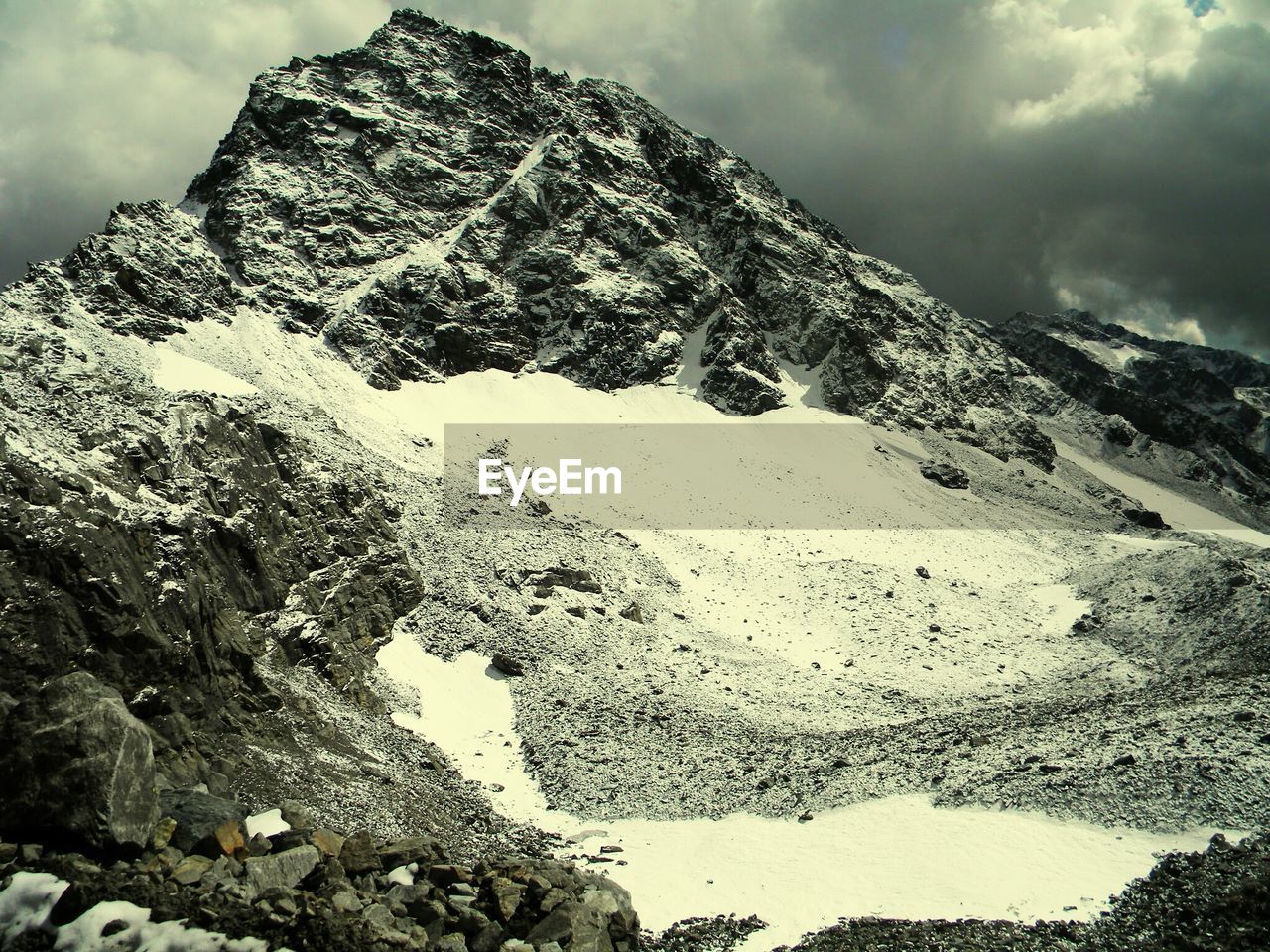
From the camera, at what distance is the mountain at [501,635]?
41.6 ft

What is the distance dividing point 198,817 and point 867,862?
14313 millimetres

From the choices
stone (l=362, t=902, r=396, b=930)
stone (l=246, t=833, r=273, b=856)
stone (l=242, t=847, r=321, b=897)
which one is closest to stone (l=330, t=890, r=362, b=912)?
stone (l=362, t=902, r=396, b=930)

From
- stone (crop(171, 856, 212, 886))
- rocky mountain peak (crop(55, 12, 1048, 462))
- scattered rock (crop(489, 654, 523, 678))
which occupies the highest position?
rocky mountain peak (crop(55, 12, 1048, 462))

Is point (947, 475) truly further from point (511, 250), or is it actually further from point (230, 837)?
point (230, 837)

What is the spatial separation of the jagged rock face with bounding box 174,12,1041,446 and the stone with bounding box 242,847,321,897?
189 feet

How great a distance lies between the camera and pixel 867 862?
1694 cm

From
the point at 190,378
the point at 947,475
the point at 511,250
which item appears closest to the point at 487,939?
the point at 190,378

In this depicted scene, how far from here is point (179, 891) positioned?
1038 cm

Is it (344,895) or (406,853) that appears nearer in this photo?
(344,895)

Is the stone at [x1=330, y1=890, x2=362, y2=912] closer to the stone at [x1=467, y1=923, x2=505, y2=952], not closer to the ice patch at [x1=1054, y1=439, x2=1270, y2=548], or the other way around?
the stone at [x1=467, y1=923, x2=505, y2=952]

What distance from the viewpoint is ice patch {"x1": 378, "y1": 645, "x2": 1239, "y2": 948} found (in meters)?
14.8

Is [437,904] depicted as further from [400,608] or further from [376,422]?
[376,422]

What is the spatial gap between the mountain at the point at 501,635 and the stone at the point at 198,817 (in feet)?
0.23

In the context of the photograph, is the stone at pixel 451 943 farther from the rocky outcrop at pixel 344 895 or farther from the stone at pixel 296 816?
the stone at pixel 296 816
